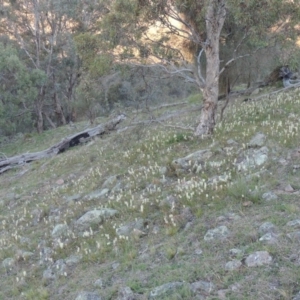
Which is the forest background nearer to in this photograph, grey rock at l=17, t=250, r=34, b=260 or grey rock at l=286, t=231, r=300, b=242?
grey rock at l=17, t=250, r=34, b=260

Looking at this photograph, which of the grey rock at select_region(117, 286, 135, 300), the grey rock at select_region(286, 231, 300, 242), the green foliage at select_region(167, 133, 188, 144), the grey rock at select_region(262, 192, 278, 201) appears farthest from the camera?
the green foliage at select_region(167, 133, 188, 144)

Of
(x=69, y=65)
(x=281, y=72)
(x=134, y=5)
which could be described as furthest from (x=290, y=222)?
(x=69, y=65)

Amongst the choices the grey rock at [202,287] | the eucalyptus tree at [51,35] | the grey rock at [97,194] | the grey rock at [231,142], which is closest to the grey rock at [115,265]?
the grey rock at [202,287]

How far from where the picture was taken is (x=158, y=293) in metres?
4.84

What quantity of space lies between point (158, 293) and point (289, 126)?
558cm

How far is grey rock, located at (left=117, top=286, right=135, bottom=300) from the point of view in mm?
4958

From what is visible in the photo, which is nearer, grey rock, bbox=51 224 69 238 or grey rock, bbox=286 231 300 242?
grey rock, bbox=286 231 300 242

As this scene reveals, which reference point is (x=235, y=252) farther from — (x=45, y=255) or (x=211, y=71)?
(x=211, y=71)

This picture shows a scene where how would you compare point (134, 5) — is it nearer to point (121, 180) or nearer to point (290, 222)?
point (121, 180)

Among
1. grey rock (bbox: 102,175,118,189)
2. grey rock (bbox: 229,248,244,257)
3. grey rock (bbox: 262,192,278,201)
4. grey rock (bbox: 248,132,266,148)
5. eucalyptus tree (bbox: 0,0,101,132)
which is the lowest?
grey rock (bbox: 229,248,244,257)

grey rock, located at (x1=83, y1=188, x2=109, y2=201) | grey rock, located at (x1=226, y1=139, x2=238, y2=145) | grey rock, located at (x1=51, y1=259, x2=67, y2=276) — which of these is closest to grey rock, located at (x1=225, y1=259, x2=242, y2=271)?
grey rock, located at (x1=51, y1=259, x2=67, y2=276)

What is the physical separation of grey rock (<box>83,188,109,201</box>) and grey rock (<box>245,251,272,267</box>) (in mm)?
4295

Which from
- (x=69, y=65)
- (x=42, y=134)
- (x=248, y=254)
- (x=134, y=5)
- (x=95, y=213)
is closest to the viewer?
(x=248, y=254)

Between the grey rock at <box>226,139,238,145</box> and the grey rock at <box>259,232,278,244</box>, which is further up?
the grey rock at <box>226,139,238,145</box>
